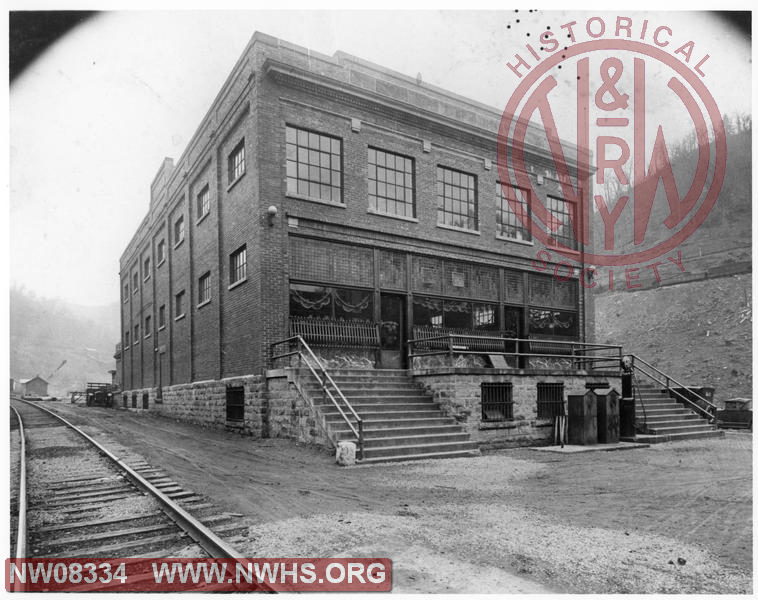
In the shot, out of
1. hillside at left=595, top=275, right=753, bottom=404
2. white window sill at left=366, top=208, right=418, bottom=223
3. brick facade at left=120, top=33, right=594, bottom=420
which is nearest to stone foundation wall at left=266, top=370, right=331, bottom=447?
brick facade at left=120, top=33, right=594, bottom=420

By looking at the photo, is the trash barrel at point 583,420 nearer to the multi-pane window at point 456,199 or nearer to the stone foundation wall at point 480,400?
the stone foundation wall at point 480,400

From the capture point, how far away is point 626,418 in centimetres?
1440

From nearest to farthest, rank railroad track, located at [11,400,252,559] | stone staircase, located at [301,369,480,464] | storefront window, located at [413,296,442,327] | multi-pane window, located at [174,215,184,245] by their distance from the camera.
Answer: railroad track, located at [11,400,252,559] < stone staircase, located at [301,369,480,464] < storefront window, located at [413,296,442,327] < multi-pane window, located at [174,215,184,245]

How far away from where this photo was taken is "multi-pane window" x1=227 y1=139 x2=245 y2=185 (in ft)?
53.3

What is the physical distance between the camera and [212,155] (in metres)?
18.2

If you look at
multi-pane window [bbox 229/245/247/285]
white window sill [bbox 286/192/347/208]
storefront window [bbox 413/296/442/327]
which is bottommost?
storefront window [bbox 413/296/442/327]

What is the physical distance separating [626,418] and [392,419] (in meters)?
6.52

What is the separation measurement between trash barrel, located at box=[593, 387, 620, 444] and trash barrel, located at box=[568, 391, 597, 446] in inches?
8.4

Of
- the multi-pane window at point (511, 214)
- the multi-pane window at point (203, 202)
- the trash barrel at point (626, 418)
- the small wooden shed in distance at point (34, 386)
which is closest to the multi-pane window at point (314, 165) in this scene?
the multi-pane window at point (203, 202)

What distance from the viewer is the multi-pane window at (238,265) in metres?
16.0

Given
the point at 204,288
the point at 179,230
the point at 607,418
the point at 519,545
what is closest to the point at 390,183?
the point at 204,288

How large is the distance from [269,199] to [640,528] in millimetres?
11676

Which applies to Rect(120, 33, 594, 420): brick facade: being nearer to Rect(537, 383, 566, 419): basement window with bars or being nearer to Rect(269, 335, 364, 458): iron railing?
Rect(269, 335, 364, 458): iron railing

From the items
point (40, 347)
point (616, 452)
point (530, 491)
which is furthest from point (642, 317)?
point (40, 347)
